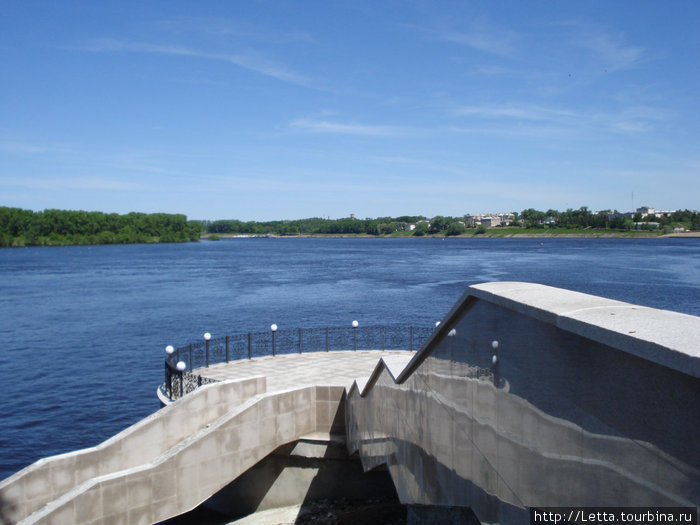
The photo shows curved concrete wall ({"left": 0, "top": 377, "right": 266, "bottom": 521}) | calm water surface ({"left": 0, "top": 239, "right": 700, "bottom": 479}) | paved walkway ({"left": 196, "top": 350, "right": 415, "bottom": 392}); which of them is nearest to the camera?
curved concrete wall ({"left": 0, "top": 377, "right": 266, "bottom": 521})

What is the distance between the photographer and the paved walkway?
16.4m

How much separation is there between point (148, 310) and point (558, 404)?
51.3m

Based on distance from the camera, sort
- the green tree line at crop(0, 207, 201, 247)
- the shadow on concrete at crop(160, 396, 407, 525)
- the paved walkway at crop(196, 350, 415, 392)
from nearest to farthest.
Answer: the shadow on concrete at crop(160, 396, 407, 525) → the paved walkway at crop(196, 350, 415, 392) → the green tree line at crop(0, 207, 201, 247)

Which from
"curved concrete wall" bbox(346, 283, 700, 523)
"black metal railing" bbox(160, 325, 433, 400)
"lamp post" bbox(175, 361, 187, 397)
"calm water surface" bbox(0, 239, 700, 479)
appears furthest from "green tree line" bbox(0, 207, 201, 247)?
"curved concrete wall" bbox(346, 283, 700, 523)

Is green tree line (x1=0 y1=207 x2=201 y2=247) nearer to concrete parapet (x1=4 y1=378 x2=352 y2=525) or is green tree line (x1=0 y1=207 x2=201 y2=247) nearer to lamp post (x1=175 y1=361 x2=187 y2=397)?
lamp post (x1=175 y1=361 x2=187 y2=397)

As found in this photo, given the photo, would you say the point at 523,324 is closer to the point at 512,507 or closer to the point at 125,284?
the point at 512,507

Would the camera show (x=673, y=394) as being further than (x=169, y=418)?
No

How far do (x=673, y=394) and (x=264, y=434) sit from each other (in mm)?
11345

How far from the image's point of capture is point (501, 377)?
441 cm

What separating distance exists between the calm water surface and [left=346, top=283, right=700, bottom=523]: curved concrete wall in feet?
58.6

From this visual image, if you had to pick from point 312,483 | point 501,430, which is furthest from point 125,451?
point 501,430

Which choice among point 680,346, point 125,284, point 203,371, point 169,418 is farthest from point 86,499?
point 125,284

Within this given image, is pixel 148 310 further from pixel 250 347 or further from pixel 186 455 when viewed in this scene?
pixel 186 455

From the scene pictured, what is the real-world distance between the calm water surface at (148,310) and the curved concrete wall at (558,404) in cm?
1786
